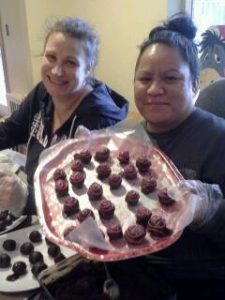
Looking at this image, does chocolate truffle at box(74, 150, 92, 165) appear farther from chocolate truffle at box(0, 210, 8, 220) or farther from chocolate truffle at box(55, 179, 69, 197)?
chocolate truffle at box(0, 210, 8, 220)

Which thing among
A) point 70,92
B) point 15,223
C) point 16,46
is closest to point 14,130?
point 70,92

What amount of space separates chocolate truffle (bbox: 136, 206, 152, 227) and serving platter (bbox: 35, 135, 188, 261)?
0.02m

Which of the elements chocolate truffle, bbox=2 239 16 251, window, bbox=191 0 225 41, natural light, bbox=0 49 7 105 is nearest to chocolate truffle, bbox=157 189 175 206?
chocolate truffle, bbox=2 239 16 251

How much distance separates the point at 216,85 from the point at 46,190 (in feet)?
2.26

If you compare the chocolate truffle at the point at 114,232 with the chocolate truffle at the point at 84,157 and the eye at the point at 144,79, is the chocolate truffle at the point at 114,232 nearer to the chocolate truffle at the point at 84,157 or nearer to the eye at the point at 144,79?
the chocolate truffle at the point at 84,157

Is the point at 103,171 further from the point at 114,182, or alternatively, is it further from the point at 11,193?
the point at 11,193

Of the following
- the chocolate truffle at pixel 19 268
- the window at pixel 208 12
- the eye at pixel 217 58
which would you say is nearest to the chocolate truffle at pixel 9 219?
the chocolate truffle at pixel 19 268

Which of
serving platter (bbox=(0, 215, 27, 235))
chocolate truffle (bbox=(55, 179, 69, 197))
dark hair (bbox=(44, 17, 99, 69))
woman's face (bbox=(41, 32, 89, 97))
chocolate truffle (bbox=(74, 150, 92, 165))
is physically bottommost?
serving platter (bbox=(0, 215, 27, 235))

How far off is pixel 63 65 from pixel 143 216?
0.77m

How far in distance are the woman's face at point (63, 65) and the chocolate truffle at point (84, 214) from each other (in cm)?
69

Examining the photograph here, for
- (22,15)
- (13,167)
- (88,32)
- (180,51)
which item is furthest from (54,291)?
(22,15)

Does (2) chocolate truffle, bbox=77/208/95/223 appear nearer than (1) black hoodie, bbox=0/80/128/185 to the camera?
Yes

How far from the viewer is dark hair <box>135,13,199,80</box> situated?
3.43ft

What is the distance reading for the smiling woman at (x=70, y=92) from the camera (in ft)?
4.69
